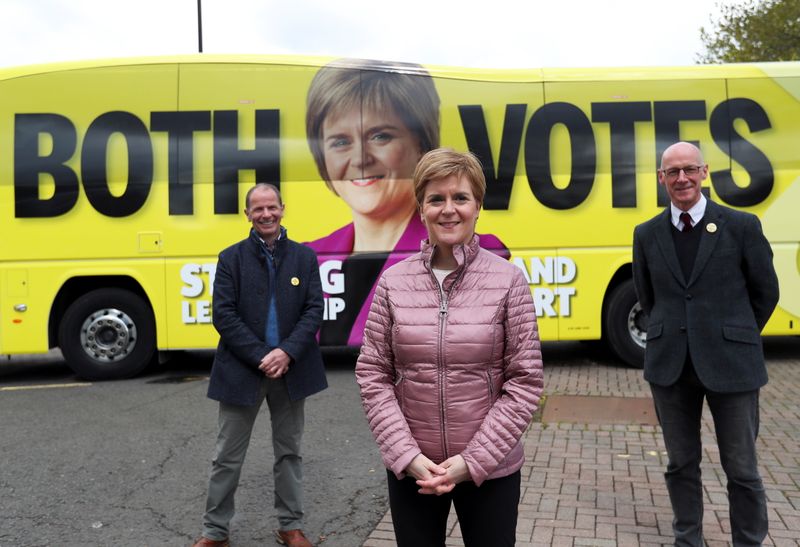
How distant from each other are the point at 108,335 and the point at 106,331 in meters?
0.05

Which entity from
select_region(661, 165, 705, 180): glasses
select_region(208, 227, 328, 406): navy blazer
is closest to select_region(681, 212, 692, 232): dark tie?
select_region(661, 165, 705, 180): glasses

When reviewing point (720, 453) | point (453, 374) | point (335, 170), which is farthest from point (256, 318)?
point (335, 170)

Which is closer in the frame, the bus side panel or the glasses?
the glasses

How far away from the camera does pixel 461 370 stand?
229cm

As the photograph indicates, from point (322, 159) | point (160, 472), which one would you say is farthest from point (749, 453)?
point (322, 159)

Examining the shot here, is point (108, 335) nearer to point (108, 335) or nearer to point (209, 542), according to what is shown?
point (108, 335)

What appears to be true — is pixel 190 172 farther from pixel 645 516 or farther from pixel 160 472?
pixel 645 516

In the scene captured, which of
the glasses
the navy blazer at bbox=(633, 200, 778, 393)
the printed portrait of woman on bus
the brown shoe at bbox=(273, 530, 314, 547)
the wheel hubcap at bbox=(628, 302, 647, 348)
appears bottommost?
the brown shoe at bbox=(273, 530, 314, 547)

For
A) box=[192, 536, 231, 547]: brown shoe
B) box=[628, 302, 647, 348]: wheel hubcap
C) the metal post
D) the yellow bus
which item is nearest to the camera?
box=[192, 536, 231, 547]: brown shoe

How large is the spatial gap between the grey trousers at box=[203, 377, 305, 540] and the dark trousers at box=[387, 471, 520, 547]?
1651 mm

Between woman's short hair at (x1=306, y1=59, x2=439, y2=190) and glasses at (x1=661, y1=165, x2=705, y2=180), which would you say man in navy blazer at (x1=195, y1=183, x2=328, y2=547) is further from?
woman's short hair at (x1=306, y1=59, x2=439, y2=190)

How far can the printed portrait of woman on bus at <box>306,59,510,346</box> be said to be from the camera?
8398mm

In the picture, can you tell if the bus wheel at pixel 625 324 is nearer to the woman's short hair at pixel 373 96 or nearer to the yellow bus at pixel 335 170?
the yellow bus at pixel 335 170

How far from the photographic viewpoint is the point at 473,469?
7.28 ft
